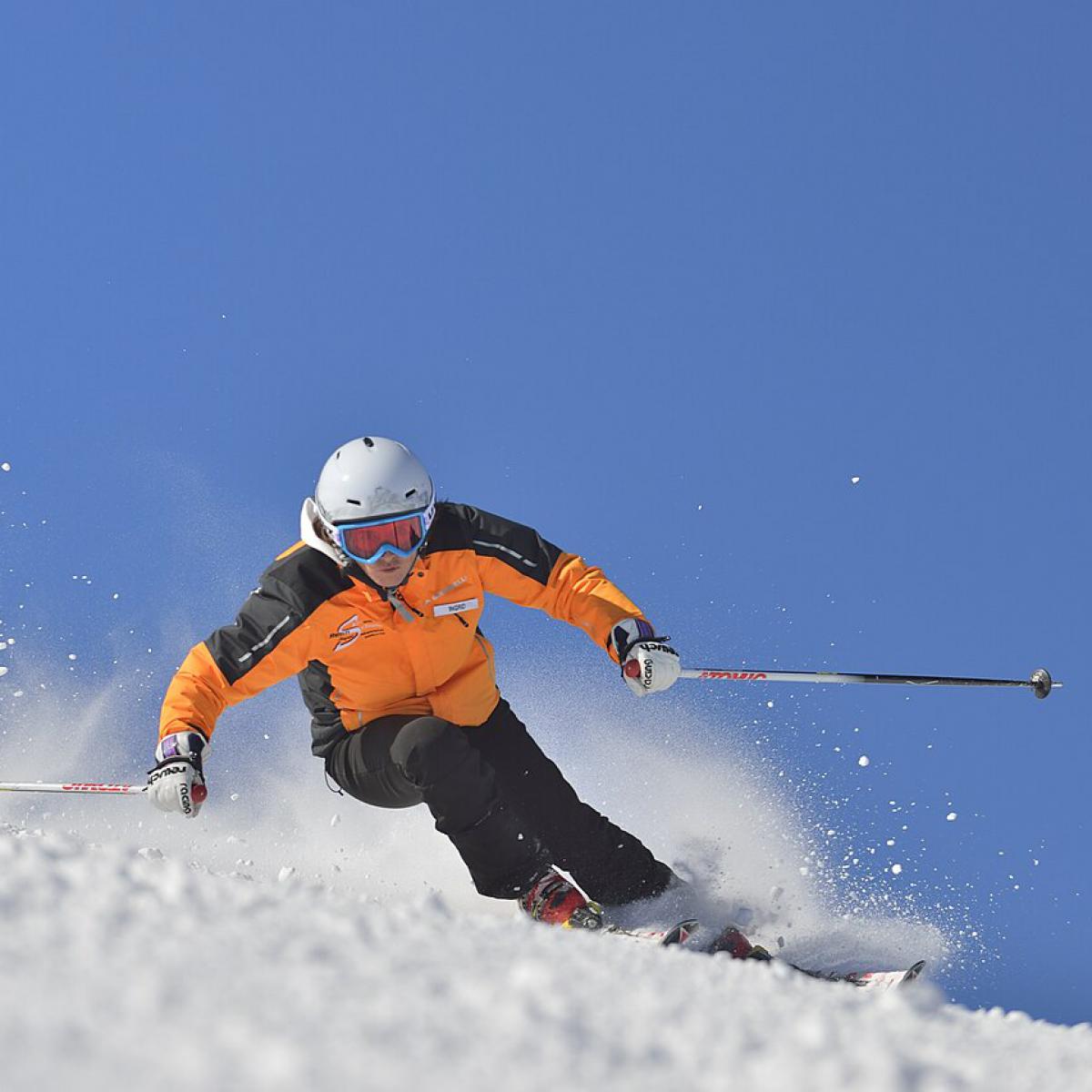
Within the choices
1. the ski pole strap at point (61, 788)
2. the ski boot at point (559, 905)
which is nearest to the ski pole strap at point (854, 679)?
the ski boot at point (559, 905)

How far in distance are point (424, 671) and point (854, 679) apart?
2480 millimetres

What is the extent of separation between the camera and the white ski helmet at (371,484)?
5.14 metres

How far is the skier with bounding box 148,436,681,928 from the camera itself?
16.5 feet

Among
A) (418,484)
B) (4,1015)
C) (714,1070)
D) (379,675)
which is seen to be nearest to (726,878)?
(379,675)

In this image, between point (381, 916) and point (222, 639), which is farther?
point (222, 639)

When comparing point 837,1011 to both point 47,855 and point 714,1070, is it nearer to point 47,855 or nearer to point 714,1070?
point 714,1070

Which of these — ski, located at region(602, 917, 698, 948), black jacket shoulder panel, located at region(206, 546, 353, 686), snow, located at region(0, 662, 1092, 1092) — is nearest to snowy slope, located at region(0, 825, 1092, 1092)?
snow, located at region(0, 662, 1092, 1092)

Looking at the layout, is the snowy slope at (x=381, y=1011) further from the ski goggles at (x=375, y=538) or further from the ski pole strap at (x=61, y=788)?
the ski pole strap at (x=61, y=788)

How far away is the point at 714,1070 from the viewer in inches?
71.2

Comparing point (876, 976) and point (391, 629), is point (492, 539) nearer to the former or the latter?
point (391, 629)

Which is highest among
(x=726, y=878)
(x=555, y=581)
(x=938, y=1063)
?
(x=555, y=581)

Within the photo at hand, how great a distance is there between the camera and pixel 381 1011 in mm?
1820

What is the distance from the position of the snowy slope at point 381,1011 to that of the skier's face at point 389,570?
260 centimetres

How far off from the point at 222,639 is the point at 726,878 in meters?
3.01
